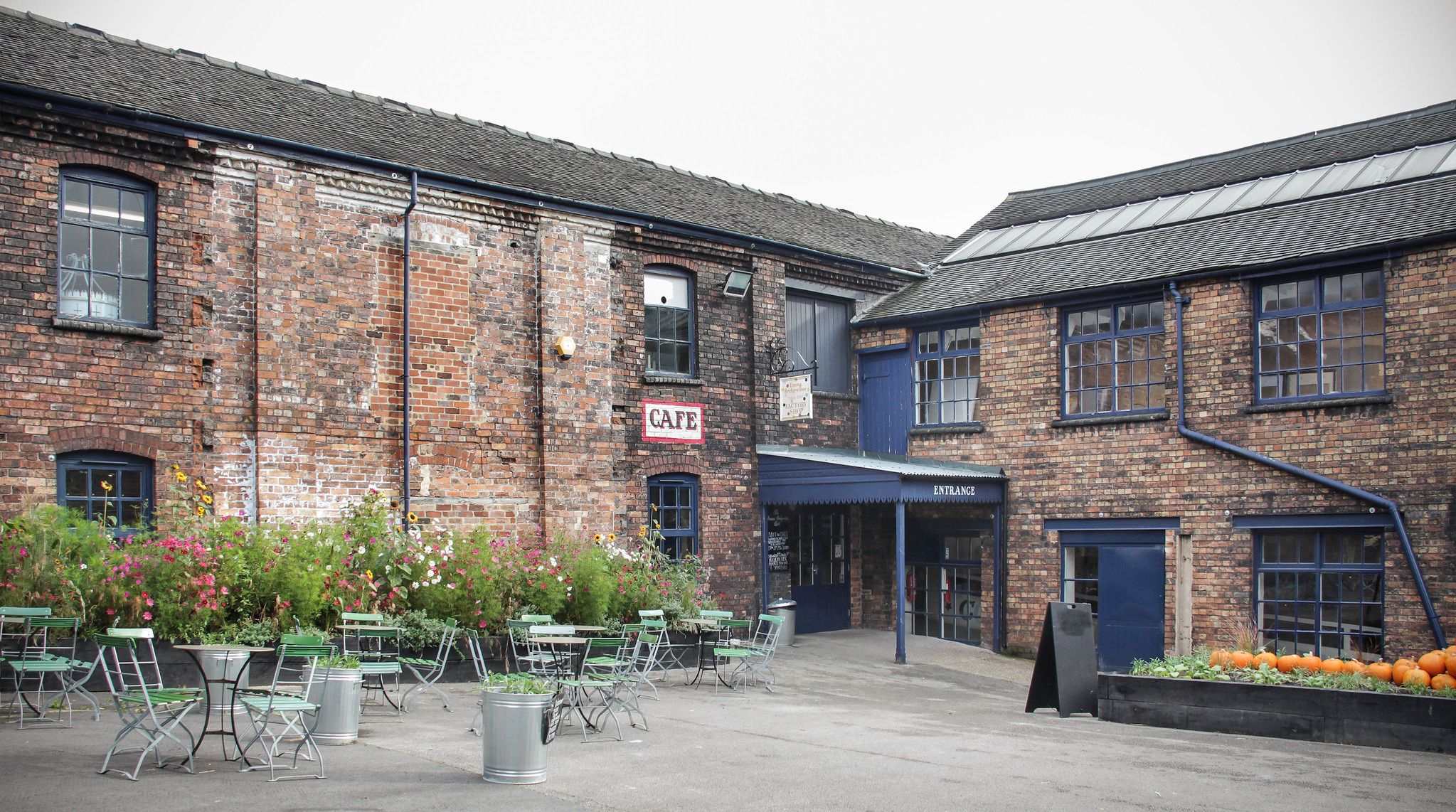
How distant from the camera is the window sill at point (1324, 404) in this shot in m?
14.9

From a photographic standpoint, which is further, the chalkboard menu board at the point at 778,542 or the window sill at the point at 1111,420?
the chalkboard menu board at the point at 778,542

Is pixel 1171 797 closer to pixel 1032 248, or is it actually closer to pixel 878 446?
pixel 878 446

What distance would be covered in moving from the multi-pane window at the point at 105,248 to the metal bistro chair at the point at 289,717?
191 inches

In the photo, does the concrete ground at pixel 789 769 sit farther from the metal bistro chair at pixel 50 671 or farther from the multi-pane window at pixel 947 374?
the multi-pane window at pixel 947 374

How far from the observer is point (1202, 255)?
17016mm

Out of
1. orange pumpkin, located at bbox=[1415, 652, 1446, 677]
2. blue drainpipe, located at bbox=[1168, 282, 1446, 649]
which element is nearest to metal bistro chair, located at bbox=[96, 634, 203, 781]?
orange pumpkin, located at bbox=[1415, 652, 1446, 677]

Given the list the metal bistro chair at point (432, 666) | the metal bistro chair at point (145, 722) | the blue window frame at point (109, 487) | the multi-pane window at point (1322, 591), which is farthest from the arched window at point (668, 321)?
the metal bistro chair at point (145, 722)

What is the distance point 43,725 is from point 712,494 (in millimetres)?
10106

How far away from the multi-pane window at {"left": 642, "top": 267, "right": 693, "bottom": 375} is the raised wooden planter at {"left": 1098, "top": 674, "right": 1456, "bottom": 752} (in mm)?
7954

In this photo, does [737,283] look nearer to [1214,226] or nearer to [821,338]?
[821,338]

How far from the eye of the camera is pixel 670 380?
695 inches

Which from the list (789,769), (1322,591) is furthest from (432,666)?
(1322,591)

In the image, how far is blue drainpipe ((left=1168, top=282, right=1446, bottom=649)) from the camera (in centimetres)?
1419

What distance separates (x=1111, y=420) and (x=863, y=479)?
12.3 feet
